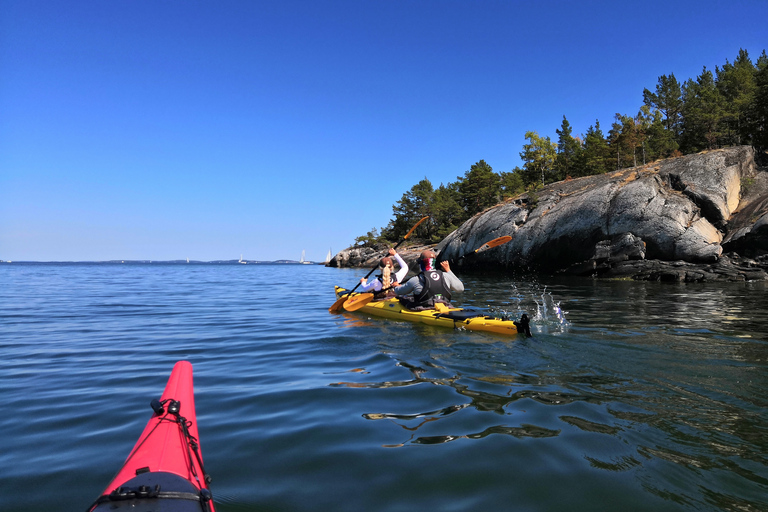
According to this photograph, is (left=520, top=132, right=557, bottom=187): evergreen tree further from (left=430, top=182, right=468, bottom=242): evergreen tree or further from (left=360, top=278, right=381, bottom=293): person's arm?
(left=360, top=278, right=381, bottom=293): person's arm

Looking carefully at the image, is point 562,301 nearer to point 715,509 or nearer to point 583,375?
point 583,375

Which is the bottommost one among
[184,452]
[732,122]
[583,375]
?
[583,375]

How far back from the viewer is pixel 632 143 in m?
40.0

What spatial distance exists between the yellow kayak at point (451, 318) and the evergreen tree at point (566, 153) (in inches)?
1433

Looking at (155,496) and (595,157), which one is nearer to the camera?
(155,496)

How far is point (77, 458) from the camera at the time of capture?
3.28 m

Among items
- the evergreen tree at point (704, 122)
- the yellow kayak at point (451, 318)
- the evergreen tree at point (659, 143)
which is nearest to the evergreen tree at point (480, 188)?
the evergreen tree at point (659, 143)

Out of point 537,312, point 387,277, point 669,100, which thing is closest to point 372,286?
point 387,277

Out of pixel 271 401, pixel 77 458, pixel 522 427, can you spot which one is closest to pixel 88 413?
pixel 77 458

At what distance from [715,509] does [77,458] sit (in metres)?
4.54

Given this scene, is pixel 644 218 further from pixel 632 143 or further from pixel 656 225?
pixel 632 143

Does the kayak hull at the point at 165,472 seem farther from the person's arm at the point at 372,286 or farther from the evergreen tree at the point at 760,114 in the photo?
the evergreen tree at the point at 760,114

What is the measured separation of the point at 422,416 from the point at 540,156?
162 ft

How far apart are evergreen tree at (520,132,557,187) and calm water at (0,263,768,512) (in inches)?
1665
